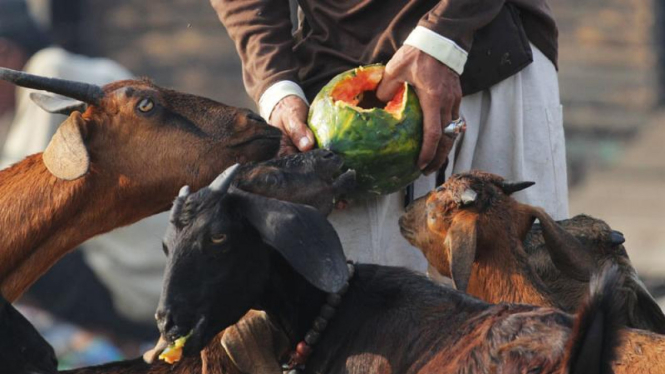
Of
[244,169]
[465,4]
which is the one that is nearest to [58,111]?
[244,169]

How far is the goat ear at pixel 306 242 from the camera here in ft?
14.1

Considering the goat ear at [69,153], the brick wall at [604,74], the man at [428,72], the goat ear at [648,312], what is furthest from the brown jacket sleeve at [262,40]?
the brick wall at [604,74]

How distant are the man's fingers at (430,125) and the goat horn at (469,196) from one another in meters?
0.19

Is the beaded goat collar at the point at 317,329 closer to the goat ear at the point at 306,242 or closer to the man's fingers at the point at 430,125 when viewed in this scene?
the goat ear at the point at 306,242

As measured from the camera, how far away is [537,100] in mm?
5555

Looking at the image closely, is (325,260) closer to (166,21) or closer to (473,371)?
(473,371)

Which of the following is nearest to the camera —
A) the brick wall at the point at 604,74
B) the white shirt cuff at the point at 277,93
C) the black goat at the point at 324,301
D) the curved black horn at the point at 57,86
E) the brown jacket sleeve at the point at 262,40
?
the black goat at the point at 324,301

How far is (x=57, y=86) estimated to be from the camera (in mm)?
5113

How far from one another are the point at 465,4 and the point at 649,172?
24.9 ft

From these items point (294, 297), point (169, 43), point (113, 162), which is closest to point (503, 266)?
point (294, 297)

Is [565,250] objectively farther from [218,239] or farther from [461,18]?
[218,239]

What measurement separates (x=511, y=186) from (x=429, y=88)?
1.46 ft

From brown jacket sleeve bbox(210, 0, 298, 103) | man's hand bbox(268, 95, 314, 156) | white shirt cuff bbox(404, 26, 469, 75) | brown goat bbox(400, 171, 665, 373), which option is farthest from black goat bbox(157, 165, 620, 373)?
brown jacket sleeve bbox(210, 0, 298, 103)

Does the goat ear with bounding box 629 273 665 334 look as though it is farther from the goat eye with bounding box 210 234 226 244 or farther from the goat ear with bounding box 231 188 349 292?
the goat eye with bounding box 210 234 226 244
